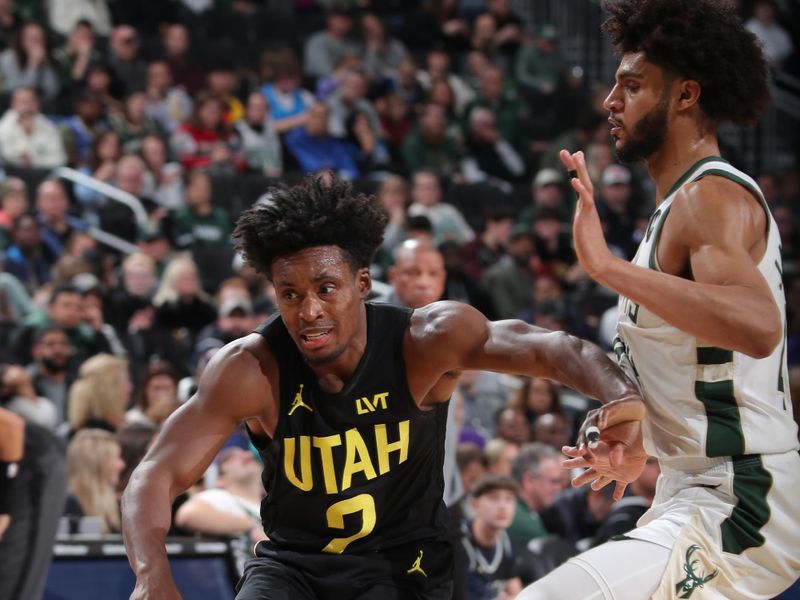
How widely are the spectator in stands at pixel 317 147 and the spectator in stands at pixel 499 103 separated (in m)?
2.12

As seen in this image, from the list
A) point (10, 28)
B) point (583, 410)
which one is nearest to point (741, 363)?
point (583, 410)

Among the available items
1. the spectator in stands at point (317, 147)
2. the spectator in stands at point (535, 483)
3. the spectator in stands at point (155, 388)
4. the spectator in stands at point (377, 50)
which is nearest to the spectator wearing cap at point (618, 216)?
the spectator in stands at point (317, 147)

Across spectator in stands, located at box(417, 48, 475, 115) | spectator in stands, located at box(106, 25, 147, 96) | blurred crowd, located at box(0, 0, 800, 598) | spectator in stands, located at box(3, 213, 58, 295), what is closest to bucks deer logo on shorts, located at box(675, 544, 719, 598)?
blurred crowd, located at box(0, 0, 800, 598)

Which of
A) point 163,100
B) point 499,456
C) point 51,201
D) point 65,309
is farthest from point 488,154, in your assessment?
point 65,309

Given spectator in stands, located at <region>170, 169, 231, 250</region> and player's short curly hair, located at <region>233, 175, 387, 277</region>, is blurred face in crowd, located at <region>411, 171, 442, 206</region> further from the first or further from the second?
player's short curly hair, located at <region>233, 175, 387, 277</region>

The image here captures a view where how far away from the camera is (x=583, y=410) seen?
10.2 metres

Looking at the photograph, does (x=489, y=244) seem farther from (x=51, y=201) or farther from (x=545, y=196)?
(x=51, y=201)

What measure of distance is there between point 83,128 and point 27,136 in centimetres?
61

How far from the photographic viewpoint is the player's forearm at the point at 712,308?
11.2ft

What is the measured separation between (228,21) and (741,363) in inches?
460

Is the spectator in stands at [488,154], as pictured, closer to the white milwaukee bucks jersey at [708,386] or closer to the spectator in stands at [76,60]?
the spectator in stands at [76,60]

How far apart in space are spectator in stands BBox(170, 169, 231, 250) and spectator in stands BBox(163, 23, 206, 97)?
1.93 metres

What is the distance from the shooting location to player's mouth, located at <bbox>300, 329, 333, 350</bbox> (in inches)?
148

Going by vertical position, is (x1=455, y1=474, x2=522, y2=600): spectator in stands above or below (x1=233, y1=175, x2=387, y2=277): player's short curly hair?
below
